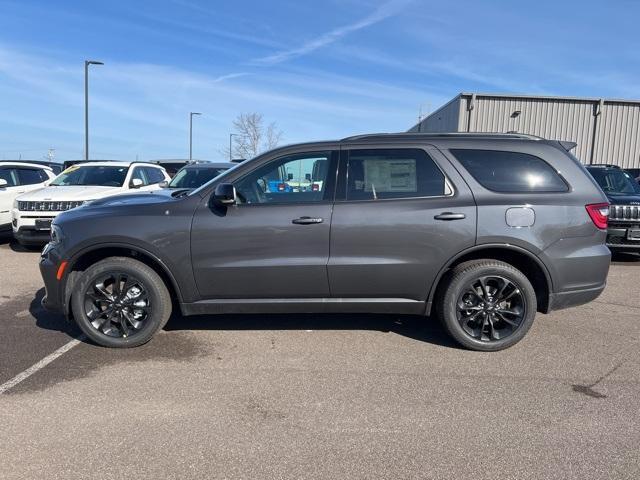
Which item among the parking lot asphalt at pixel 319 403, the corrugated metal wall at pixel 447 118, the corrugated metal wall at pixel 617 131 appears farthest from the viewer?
the corrugated metal wall at pixel 617 131

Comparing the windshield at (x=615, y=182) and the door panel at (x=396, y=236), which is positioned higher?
the windshield at (x=615, y=182)

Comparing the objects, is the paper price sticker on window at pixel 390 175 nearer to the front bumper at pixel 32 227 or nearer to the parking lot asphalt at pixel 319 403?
the parking lot asphalt at pixel 319 403

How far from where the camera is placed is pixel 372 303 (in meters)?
4.36

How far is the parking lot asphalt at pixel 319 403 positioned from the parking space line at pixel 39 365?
53 millimetres

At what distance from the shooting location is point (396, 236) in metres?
4.22

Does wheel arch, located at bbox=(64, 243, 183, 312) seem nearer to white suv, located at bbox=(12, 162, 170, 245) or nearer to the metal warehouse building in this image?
white suv, located at bbox=(12, 162, 170, 245)

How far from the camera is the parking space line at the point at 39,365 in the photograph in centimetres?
365

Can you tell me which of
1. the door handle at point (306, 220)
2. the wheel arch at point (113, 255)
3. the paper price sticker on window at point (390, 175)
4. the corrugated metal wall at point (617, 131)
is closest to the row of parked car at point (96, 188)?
the wheel arch at point (113, 255)

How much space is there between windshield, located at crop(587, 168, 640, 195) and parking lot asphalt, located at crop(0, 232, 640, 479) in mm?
5279

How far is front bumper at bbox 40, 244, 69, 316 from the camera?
4.34 metres

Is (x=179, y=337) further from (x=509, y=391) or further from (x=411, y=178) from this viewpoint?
(x=509, y=391)

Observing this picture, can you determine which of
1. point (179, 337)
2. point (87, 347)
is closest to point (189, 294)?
point (179, 337)

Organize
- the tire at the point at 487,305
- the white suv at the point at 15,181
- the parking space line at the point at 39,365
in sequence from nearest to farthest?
the parking space line at the point at 39,365, the tire at the point at 487,305, the white suv at the point at 15,181

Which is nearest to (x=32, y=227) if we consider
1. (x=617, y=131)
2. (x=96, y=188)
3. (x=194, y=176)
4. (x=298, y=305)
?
(x=96, y=188)
